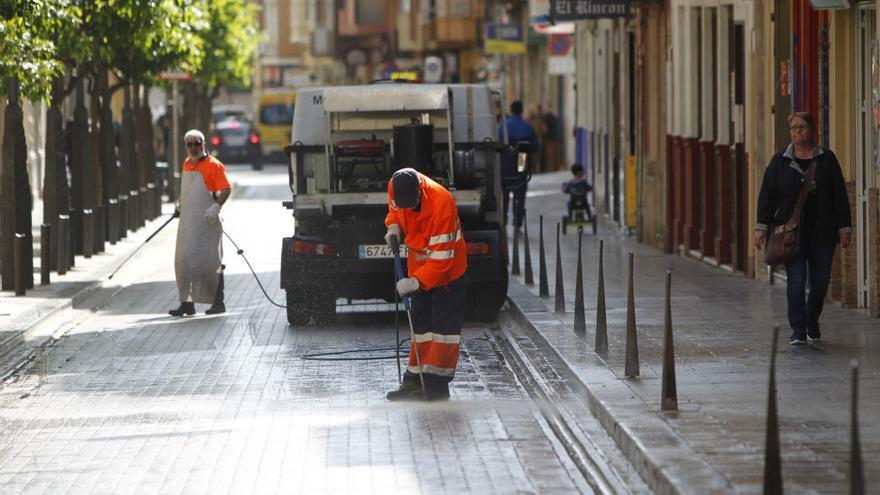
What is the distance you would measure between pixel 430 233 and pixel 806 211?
3059 millimetres

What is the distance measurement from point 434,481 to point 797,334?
537cm

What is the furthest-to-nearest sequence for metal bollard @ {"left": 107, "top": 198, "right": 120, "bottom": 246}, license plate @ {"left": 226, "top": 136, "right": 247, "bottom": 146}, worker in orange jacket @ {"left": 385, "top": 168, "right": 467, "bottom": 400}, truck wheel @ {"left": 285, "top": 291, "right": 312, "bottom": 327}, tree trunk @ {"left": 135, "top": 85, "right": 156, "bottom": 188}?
license plate @ {"left": 226, "top": 136, "right": 247, "bottom": 146} → tree trunk @ {"left": 135, "top": 85, "right": 156, "bottom": 188} → metal bollard @ {"left": 107, "top": 198, "right": 120, "bottom": 246} → truck wheel @ {"left": 285, "top": 291, "right": 312, "bottom": 327} → worker in orange jacket @ {"left": 385, "top": 168, "right": 467, "bottom": 400}

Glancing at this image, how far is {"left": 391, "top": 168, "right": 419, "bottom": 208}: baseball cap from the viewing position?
1255cm

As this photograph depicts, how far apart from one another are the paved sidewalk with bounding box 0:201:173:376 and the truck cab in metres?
2.20

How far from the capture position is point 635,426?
10.7m

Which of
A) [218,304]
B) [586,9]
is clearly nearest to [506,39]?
[586,9]

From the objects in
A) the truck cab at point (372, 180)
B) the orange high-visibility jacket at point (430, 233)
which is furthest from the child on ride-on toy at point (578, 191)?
→ the orange high-visibility jacket at point (430, 233)

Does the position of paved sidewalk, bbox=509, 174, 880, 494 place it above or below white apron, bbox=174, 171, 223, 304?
below

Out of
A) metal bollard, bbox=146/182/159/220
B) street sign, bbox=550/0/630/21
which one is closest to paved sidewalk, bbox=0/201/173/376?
street sign, bbox=550/0/630/21

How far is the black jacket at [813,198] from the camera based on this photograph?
14.4m

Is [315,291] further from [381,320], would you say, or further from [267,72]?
[267,72]

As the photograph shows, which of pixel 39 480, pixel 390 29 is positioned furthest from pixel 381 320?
pixel 390 29

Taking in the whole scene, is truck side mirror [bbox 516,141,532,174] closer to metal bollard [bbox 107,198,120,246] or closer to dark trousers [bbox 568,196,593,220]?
dark trousers [bbox 568,196,593,220]

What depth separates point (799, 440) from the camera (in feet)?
33.0
